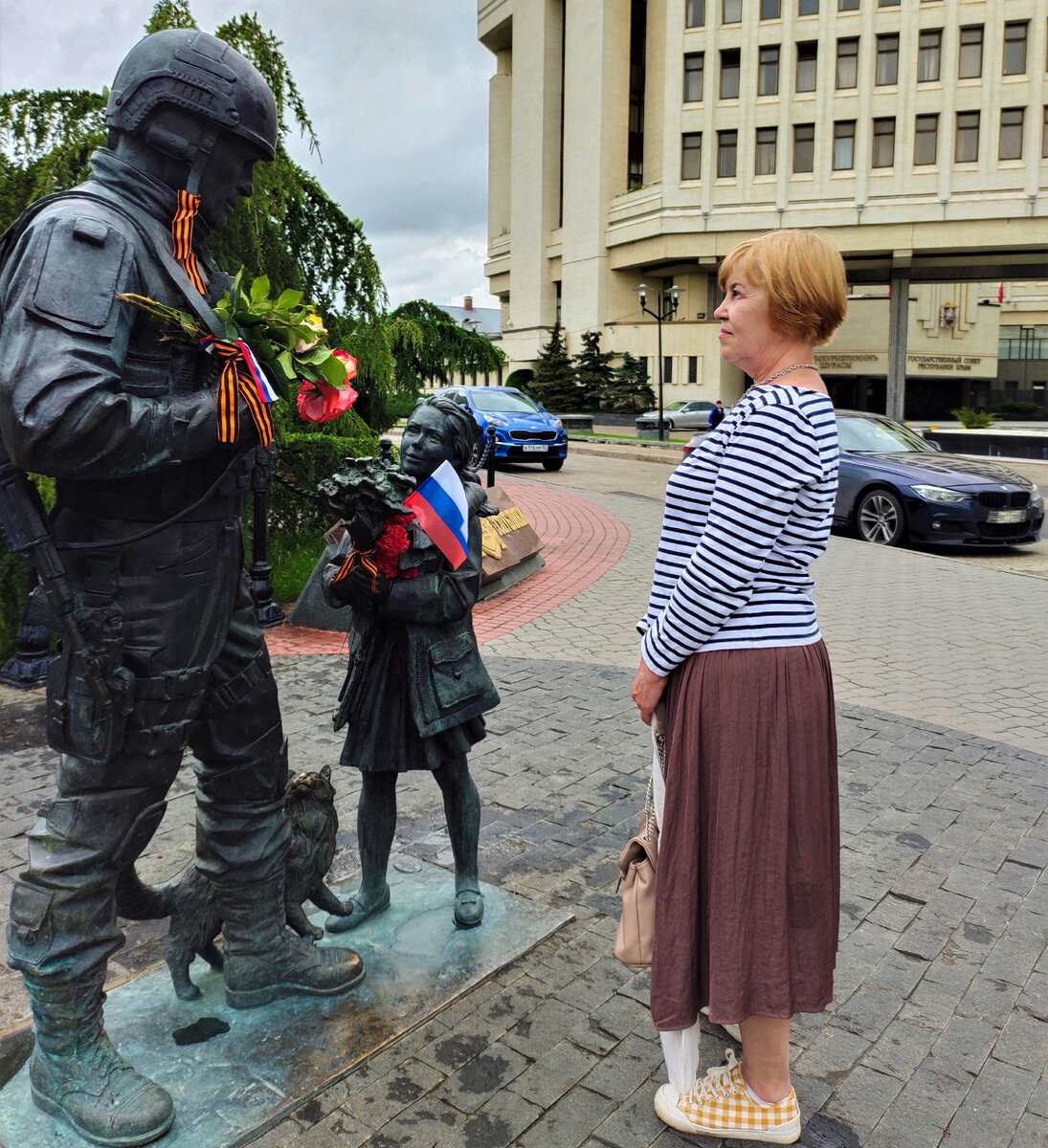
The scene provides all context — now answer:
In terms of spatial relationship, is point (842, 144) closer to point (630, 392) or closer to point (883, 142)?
point (883, 142)

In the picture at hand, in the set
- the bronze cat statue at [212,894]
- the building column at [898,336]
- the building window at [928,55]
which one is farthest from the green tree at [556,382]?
the bronze cat statue at [212,894]

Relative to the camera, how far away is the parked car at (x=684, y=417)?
114ft

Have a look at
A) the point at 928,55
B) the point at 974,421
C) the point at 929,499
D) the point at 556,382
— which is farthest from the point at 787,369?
the point at 928,55

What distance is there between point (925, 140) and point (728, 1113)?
47.2 metres

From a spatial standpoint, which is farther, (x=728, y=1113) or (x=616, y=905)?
(x=616, y=905)

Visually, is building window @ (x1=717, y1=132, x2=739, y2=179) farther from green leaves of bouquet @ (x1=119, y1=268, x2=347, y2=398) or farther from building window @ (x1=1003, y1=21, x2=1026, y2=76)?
green leaves of bouquet @ (x1=119, y1=268, x2=347, y2=398)

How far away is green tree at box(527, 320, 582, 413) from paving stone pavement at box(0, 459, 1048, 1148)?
38725 mm

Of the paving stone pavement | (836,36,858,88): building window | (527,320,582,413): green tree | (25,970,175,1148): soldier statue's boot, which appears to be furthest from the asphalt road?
(836,36,858,88): building window

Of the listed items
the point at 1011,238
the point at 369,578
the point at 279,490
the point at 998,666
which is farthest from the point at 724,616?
the point at 1011,238

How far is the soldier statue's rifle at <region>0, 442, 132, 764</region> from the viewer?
2.35 m

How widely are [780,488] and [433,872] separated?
240 centimetres

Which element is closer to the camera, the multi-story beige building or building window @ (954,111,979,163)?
the multi-story beige building

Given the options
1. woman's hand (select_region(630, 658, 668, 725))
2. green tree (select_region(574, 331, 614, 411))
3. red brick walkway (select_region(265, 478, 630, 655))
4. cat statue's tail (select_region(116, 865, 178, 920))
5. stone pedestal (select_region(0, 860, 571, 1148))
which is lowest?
stone pedestal (select_region(0, 860, 571, 1148))

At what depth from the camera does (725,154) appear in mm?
44938
